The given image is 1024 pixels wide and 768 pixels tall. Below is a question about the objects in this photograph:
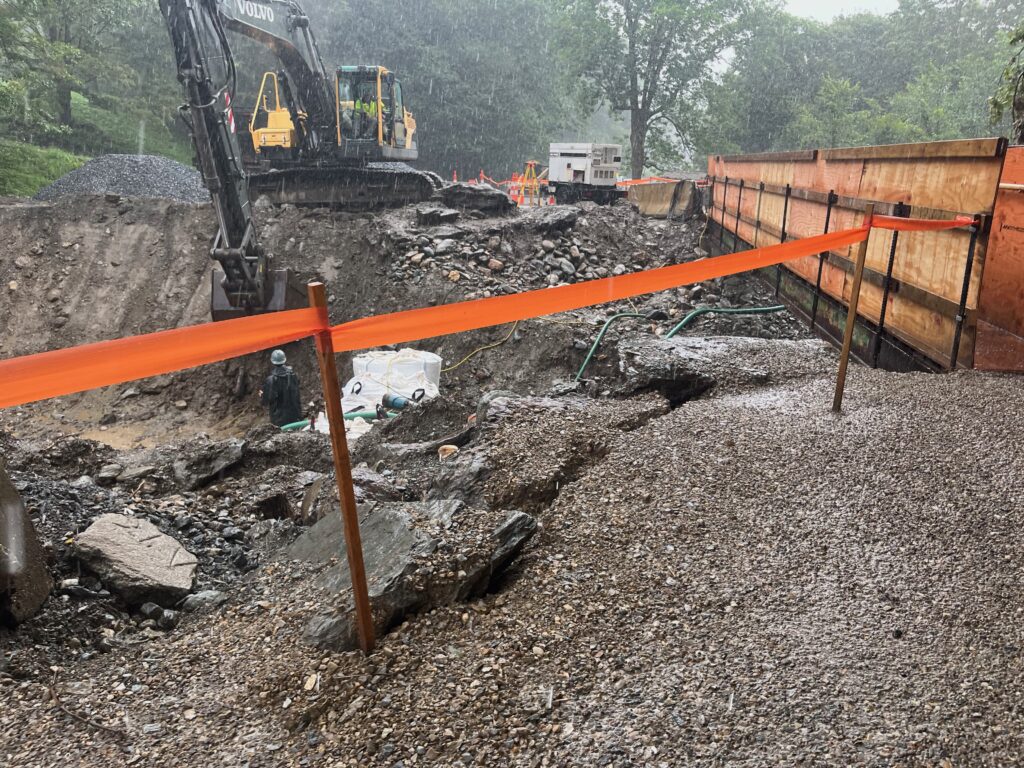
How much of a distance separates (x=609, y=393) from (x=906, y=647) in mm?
3558

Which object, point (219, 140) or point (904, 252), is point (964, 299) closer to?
point (904, 252)

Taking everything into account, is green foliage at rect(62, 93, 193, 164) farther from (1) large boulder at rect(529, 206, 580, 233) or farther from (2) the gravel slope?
(2) the gravel slope

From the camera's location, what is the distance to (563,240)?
12930 mm

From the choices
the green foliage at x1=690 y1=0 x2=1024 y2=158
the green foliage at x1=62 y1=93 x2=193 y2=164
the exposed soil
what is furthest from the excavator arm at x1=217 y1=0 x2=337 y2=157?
the green foliage at x1=690 y1=0 x2=1024 y2=158

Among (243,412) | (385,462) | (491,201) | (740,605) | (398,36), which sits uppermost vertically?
(398,36)

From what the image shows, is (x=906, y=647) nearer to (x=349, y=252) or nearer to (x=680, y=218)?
(x=349, y=252)

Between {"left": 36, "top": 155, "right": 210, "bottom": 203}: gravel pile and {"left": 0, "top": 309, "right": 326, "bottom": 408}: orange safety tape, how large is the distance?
54.4 ft

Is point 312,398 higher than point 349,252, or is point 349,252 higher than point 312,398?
point 349,252

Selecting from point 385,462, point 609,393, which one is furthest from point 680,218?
point 385,462

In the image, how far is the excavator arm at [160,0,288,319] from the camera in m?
7.88

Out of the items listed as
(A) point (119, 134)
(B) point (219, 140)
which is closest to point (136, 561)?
(B) point (219, 140)

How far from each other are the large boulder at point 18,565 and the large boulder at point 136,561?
23 cm

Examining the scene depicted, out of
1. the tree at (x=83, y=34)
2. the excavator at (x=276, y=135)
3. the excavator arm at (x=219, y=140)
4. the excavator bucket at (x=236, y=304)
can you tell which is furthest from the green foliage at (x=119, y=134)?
the excavator arm at (x=219, y=140)

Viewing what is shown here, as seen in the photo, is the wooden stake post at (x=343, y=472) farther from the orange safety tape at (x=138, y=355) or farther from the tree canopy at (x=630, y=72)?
the tree canopy at (x=630, y=72)
